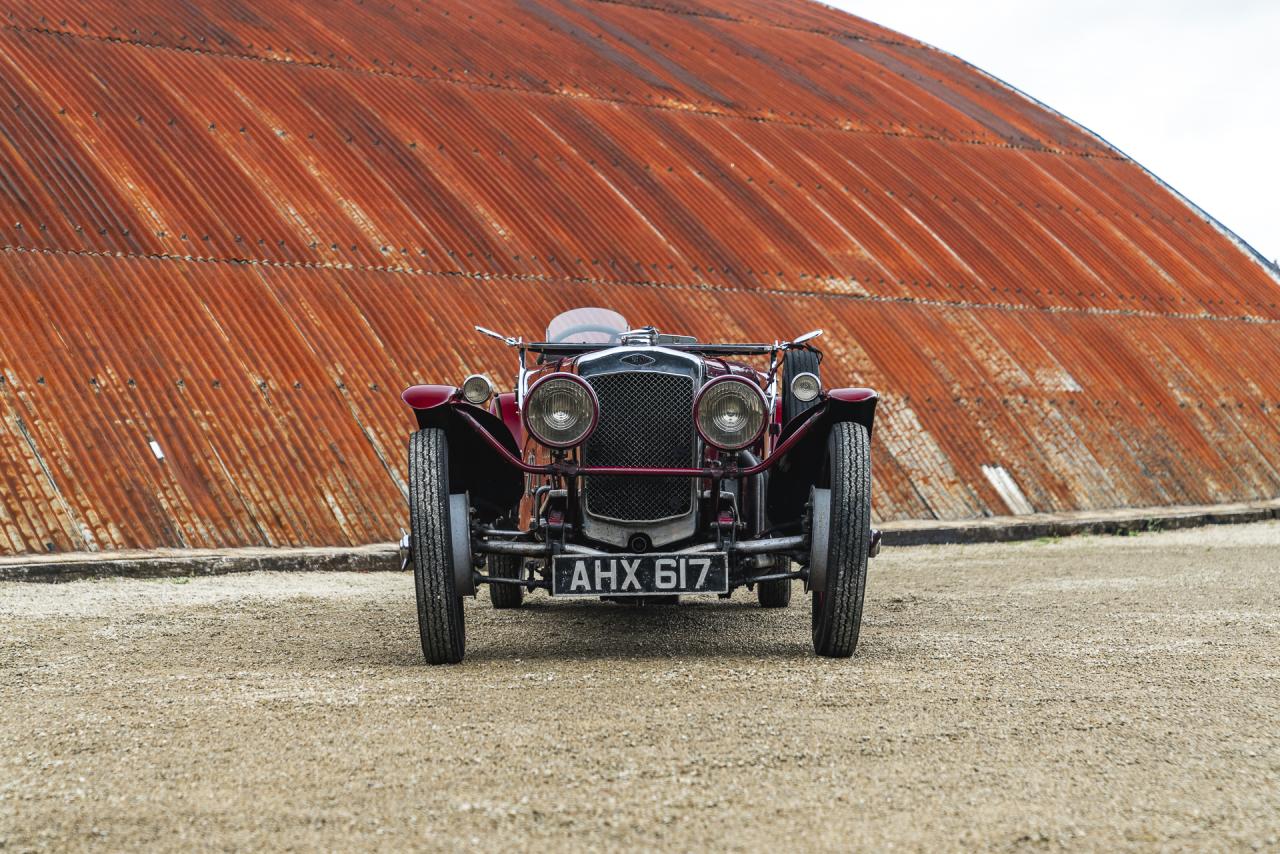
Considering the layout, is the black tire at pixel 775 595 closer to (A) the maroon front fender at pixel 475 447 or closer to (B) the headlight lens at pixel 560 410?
(A) the maroon front fender at pixel 475 447

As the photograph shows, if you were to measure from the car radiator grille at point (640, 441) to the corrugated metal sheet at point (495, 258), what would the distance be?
5377 millimetres

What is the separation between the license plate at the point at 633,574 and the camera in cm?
536

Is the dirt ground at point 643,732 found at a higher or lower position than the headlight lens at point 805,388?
lower

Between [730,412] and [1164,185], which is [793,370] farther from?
[1164,185]

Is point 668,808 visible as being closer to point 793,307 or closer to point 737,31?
A: point 793,307

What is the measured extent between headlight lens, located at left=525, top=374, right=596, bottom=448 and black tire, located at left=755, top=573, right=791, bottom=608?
2458mm

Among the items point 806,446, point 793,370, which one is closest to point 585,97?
point 793,370

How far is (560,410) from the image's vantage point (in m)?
5.50

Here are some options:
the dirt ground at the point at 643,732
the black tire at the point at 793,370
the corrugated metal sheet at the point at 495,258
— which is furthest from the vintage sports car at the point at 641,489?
the corrugated metal sheet at the point at 495,258

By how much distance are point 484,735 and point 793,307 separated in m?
11.9

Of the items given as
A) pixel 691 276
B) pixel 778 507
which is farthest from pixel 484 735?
pixel 691 276

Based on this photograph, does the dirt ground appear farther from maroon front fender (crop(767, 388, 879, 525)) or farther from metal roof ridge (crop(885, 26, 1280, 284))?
metal roof ridge (crop(885, 26, 1280, 284))

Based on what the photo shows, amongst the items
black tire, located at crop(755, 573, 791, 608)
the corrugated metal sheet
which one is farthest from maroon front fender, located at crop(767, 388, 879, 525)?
the corrugated metal sheet

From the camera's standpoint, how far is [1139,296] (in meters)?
18.5
